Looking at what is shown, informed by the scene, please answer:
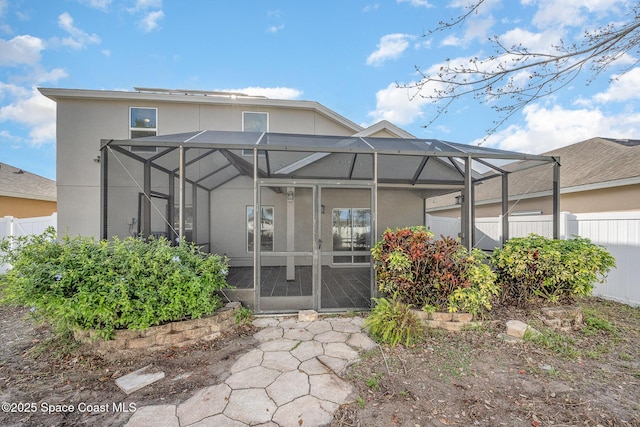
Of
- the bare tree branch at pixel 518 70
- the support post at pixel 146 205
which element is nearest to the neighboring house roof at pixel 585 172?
the bare tree branch at pixel 518 70

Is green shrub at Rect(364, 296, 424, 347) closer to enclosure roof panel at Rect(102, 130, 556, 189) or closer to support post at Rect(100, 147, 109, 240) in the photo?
enclosure roof panel at Rect(102, 130, 556, 189)

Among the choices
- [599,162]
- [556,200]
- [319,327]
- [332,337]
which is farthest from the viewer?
[599,162]

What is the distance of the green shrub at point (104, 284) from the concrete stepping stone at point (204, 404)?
1104 mm

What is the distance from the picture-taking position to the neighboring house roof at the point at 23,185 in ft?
34.0

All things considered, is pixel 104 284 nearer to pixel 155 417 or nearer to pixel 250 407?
pixel 155 417

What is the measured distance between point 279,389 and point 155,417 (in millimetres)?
959

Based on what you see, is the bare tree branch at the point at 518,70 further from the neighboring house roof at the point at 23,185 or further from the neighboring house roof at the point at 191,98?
the neighboring house roof at the point at 23,185

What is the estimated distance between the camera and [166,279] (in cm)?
306

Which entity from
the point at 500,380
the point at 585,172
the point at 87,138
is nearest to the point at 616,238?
the point at 585,172

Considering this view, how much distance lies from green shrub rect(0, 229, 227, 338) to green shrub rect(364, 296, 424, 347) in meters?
2.12

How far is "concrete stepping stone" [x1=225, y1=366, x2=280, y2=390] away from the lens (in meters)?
2.39

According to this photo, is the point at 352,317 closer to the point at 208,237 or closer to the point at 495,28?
the point at 495,28

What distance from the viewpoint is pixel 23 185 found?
11.2 m

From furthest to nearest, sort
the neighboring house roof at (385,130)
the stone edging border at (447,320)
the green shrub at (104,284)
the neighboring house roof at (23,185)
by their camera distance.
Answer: the neighboring house roof at (23,185) → the neighboring house roof at (385,130) → the stone edging border at (447,320) → the green shrub at (104,284)
